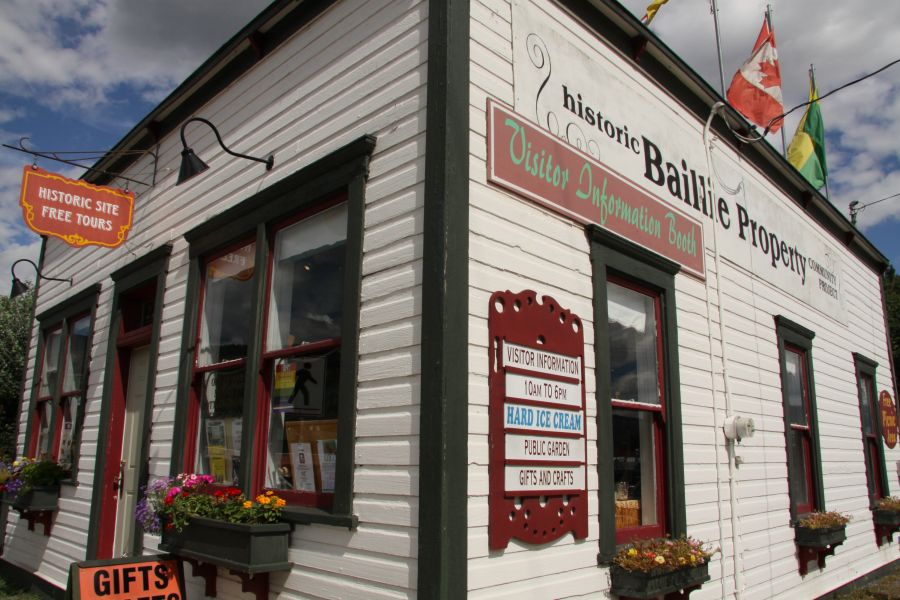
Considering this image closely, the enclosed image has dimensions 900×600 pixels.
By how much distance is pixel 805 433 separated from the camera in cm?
820

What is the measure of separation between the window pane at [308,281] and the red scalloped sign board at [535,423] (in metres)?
1.17

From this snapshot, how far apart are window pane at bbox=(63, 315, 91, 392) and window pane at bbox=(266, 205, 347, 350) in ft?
13.7

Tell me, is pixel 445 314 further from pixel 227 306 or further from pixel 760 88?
pixel 760 88

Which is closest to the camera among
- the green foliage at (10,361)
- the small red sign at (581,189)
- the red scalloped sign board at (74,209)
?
the small red sign at (581,189)

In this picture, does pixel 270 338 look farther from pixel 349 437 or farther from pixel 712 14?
pixel 712 14

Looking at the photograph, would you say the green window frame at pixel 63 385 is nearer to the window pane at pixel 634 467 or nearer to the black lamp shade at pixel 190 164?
the black lamp shade at pixel 190 164

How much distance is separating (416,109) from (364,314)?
1.25 meters

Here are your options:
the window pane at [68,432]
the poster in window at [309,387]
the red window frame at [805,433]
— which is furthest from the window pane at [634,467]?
the window pane at [68,432]

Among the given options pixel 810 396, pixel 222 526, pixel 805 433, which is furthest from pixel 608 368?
pixel 810 396

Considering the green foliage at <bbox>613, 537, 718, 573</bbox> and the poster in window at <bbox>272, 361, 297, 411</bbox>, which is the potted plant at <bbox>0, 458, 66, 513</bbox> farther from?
the green foliage at <bbox>613, 537, 718, 573</bbox>

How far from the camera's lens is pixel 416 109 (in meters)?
4.23

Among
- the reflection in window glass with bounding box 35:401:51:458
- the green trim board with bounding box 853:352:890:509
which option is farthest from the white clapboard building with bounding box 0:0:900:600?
the green trim board with bounding box 853:352:890:509

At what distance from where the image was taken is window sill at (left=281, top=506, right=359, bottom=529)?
155 inches

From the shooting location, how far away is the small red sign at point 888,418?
1102 centimetres
